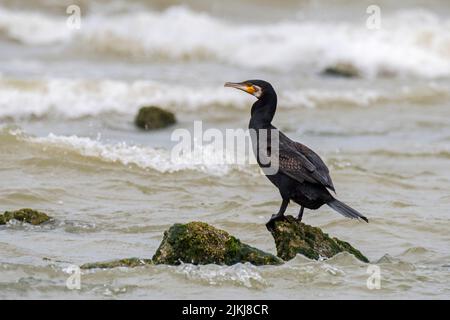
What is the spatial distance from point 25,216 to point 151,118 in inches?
303

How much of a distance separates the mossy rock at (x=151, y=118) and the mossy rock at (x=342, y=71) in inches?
334

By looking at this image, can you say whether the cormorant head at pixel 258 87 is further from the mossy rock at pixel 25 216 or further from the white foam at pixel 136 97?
the white foam at pixel 136 97

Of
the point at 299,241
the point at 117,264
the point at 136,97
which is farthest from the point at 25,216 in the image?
the point at 136,97

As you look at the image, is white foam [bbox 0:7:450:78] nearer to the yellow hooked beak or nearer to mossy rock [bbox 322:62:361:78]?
mossy rock [bbox 322:62:361:78]

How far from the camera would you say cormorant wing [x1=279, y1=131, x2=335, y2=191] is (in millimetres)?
9352

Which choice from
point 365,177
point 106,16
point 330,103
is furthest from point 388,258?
point 106,16

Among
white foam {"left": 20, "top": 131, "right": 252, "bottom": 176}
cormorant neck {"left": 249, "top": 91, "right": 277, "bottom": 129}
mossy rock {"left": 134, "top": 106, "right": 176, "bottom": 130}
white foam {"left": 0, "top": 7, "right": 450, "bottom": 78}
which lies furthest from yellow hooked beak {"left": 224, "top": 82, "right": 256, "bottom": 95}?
white foam {"left": 0, "top": 7, "right": 450, "bottom": 78}

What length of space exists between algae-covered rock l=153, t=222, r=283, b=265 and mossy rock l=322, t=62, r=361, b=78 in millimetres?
17497

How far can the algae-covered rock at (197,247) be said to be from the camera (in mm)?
8712

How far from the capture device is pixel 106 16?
30.6 meters

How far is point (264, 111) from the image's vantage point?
32.8 ft

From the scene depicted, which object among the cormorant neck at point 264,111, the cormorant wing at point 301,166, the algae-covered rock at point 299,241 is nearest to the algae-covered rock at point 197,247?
the algae-covered rock at point 299,241
